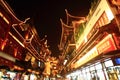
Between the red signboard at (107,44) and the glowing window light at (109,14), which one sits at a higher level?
the glowing window light at (109,14)

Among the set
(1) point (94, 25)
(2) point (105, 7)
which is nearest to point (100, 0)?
(2) point (105, 7)

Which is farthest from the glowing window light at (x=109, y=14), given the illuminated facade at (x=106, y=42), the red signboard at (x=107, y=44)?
the red signboard at (x=107, y=44)

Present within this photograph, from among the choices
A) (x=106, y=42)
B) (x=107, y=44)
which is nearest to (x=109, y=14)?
(x=106, y=42)

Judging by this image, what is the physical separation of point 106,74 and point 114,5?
6205 mm

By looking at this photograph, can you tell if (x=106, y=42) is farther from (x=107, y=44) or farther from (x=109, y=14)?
(x=109, y=14)

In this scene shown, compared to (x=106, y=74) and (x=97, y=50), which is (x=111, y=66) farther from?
(x=97, y=50)

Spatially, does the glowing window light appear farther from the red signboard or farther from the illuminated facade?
the red signboard

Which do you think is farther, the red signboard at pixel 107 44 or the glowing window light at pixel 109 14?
the glowing window light at pixel 109 14

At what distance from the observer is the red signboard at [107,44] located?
12123 mm

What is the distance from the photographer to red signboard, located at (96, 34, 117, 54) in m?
12.1

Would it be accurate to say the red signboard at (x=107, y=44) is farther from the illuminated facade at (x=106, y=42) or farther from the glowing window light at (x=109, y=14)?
the glowing window light at (x=109, y=14)

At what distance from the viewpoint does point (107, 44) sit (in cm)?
1313

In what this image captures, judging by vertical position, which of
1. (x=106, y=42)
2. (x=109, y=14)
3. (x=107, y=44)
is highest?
(x=109, y=14)

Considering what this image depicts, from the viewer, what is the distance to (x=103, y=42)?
1409cm
